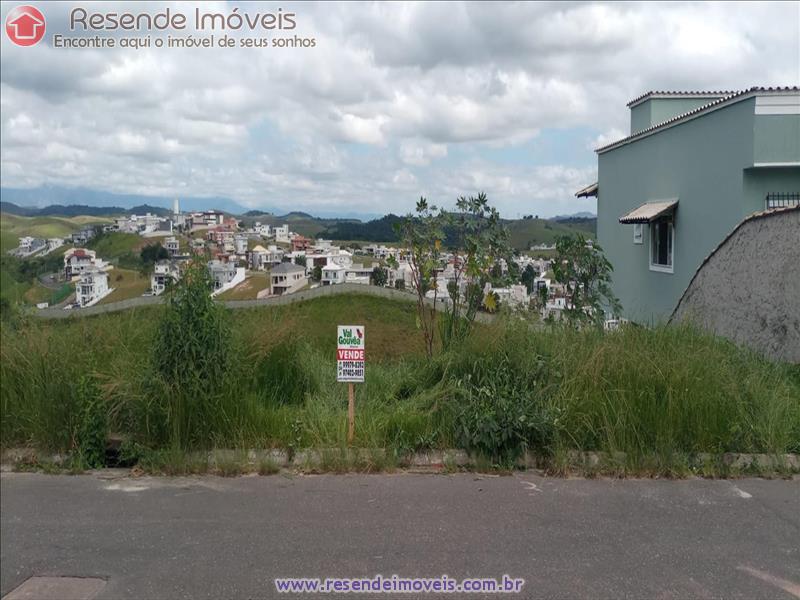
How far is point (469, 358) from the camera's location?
6.30m

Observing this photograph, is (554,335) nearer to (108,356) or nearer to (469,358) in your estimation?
(469,358)

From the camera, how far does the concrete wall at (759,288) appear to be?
310 inches

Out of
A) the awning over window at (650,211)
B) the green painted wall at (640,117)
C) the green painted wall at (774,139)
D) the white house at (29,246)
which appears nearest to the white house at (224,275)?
the white house at (29,246)

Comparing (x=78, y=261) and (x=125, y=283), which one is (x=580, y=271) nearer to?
(x=125, y=283)

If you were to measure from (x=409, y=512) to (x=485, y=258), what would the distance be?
3.43 m

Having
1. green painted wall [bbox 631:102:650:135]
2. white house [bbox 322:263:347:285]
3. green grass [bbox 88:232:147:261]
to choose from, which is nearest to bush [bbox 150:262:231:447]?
green grass [bbox 88:232:147:261]

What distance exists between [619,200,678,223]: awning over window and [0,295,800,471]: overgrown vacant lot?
34.3 ft

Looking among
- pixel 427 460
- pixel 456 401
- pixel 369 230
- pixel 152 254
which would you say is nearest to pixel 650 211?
pixel 369 230

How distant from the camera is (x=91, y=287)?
5.56 meters

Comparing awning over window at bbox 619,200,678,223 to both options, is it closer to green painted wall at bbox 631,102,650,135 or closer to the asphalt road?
green painted wall at bbox 631,102,650,135

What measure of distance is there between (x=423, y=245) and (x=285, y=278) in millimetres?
3426

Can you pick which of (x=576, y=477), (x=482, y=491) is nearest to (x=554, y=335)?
(x=576, y=477)

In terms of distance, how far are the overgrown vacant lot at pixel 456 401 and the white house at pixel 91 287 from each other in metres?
A: 0.50

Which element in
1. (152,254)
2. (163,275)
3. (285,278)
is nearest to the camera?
(163,275)
